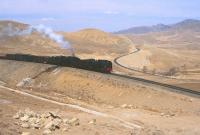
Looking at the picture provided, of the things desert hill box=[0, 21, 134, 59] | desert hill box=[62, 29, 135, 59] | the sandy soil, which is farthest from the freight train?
desert hill box=[62, 29, 135, 59]

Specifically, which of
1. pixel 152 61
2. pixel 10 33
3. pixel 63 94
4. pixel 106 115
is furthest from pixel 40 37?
pixel 106 115

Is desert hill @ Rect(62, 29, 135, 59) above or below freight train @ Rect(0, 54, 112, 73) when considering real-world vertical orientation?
below

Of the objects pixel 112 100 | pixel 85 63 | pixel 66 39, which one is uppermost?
pixel 85 63

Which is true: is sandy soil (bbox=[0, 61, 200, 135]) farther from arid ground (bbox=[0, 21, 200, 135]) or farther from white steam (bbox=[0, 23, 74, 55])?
white steam (bbox=[0, 23, 74, 55])

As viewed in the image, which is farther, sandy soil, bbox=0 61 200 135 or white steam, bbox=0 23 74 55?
white steam, bbox=0 23 74 55

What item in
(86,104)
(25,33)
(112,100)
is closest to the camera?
(86,104)

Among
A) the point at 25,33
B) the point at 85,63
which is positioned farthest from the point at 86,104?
the point at 25,33

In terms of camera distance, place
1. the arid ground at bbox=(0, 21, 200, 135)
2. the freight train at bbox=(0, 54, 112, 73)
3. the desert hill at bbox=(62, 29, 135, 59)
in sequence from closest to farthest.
→ the arid ground at bbox=(0, 21, 200, 135) → the freight train at bbox=(0, 54, 112, 73) → the desert hill at bbox=(62, 29, 135, 59)

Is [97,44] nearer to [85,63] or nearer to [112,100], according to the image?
[85,63]

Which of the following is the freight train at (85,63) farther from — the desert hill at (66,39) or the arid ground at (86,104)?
the desert hill at (66,39)

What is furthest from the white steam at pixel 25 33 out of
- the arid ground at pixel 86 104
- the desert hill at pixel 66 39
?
the arid ground at pixel 86 104

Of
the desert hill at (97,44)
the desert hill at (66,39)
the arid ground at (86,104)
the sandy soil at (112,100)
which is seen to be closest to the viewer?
the arid ground at (86,104)

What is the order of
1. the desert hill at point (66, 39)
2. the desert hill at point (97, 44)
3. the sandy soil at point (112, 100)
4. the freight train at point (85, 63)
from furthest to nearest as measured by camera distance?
the desert hill at point (97, 44) < the desert hill at point (66, 39) < the freight train at point (85, 63) < the sandy soil at point (112, 100)

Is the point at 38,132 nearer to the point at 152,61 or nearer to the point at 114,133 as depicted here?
the point at 114,133
